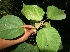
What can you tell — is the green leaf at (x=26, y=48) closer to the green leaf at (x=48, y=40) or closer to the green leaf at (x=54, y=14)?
the green leaf at (x=48, y=40)

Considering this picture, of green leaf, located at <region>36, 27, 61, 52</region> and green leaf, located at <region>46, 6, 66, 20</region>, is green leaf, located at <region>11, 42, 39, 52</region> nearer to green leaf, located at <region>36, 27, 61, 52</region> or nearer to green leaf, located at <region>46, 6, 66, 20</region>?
green leaf, located at <region>36, 27, 61, 52</region>

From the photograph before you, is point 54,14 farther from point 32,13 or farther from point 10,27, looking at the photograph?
point 10,27

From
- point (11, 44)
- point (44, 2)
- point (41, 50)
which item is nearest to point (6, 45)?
point (11, 44)

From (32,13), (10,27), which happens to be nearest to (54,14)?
(32,13)

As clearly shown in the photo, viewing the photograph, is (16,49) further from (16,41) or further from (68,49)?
(68,49)

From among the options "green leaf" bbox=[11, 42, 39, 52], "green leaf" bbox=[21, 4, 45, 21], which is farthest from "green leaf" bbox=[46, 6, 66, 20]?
"green leaf" bbox=[11, 42, 39, 52]

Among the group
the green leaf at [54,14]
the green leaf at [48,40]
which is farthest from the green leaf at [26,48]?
the green leaf at [54,14]
